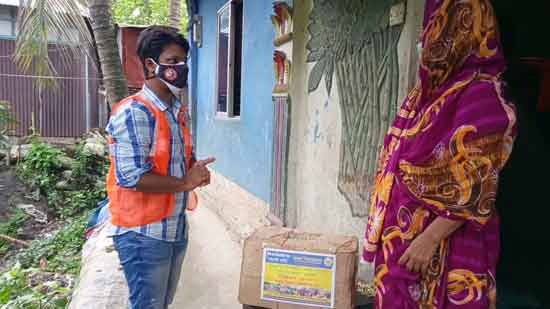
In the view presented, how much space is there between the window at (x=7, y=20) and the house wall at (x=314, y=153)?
11.8 m

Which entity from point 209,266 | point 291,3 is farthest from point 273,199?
point 291,3

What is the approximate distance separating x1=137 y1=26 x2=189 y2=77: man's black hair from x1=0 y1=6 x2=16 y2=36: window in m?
12.3

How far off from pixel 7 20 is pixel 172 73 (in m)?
12.7

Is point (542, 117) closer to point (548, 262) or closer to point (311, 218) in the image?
point (548, 262)

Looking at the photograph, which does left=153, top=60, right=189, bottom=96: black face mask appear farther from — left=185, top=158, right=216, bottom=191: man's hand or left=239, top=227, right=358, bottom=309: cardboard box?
left=239, top=227, right=358, bottom=309: cardboard box

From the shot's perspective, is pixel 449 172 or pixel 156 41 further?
pixel 156 41

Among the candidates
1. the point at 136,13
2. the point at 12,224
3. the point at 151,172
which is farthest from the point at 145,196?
the point at 136,13

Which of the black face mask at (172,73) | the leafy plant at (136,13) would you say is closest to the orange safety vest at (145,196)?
the black face mask at (172,73)

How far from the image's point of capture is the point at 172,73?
1882 mm

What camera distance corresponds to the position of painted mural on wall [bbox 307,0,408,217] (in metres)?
2.21

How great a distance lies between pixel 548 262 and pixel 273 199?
1922 millimetres

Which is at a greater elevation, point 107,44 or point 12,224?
point 107,44

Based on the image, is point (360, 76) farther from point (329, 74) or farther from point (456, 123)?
point (456, 123)

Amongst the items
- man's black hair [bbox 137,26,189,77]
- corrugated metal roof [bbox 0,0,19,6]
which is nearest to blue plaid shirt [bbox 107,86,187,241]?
man's black hair [bbox 137,26,189,77]
